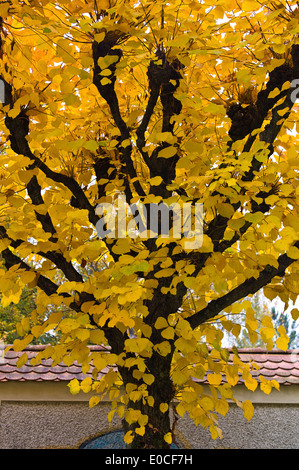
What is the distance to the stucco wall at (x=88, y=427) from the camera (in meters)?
5.85

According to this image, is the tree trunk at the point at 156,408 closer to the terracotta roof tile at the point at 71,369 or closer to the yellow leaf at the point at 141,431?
the yellow leaf at the point at 141,431

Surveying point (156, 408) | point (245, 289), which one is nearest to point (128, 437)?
point (156, 408)

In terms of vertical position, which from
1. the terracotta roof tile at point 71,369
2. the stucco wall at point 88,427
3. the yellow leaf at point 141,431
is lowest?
the stucco wall at point 88,427

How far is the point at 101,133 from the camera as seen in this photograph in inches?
155

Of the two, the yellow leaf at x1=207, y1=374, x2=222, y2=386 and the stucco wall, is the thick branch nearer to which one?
the yellow leaf at x1=207, y1=374, x2=222, y2=386

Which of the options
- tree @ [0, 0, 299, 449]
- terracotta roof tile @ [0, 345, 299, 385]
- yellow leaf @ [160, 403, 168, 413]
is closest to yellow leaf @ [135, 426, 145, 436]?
tree @ [0, 0, 299, 449]

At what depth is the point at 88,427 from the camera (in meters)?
5.89

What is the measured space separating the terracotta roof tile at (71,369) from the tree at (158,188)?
2.65 m

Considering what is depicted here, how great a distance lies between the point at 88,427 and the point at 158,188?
401cm

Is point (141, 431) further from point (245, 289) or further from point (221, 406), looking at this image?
point (245, 289)

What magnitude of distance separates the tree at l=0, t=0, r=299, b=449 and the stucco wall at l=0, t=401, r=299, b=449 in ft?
9.01

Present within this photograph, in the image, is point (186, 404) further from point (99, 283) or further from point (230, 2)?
point (230, 2)

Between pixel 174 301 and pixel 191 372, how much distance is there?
0.56m

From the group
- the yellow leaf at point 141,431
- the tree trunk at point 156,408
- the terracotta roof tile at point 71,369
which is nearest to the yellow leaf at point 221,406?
the tree trunk at point 156,408
